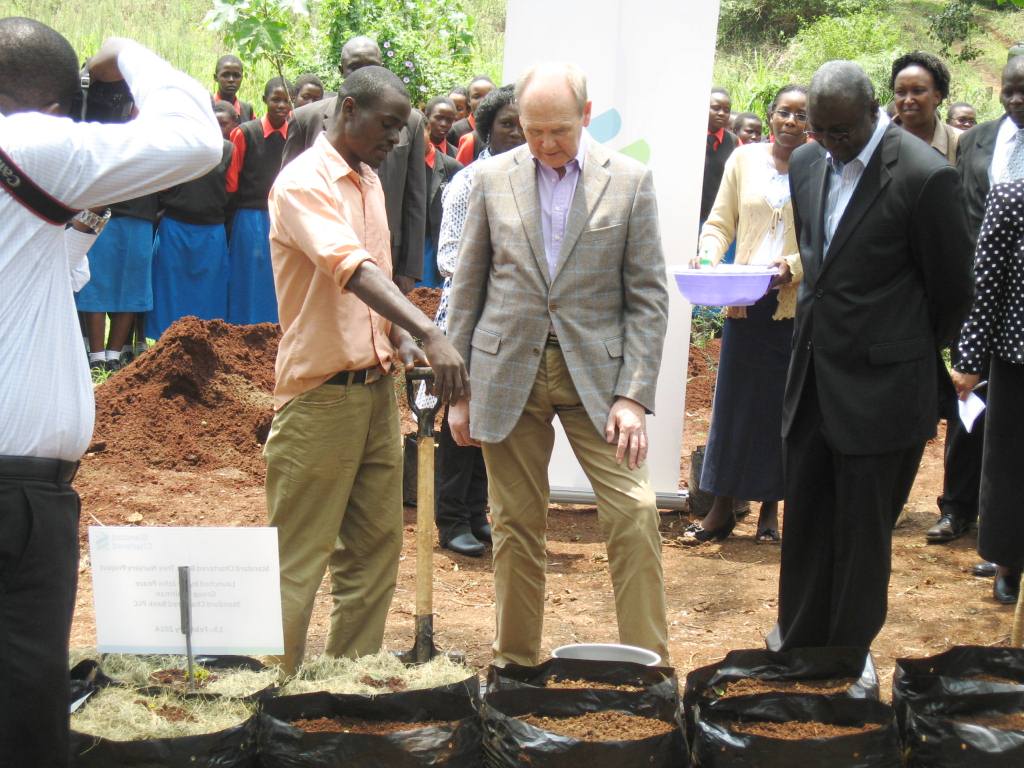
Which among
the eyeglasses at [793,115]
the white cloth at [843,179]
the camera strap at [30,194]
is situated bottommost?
the camera strap at [30,194]

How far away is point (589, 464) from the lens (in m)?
4.11

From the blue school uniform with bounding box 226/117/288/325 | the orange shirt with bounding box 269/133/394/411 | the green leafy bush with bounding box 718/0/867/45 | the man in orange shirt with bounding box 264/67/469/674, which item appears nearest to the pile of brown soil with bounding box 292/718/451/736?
the man in orange shirt with bounding box 264/67/469/674

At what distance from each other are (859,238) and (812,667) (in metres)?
1.38

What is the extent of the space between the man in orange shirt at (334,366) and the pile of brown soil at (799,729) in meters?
1.25

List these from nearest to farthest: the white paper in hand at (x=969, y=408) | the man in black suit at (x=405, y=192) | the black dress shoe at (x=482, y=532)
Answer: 1. the white paper in hand at (x=969, y=408)
2. the black dress shoe at (x=482, y=532)
3. the man in black suit at (x=405, y=192)

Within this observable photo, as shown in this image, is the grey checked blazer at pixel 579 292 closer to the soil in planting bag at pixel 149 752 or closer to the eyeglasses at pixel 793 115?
the soil in planting bag at pixel 149 752

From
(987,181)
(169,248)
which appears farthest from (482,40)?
(987,181)

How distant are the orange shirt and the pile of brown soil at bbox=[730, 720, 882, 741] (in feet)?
5.17

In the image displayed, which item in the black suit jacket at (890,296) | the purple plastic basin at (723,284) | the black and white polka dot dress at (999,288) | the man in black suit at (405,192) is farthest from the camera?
the man in black suit at (405,192)

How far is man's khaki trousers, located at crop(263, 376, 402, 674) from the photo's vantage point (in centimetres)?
390

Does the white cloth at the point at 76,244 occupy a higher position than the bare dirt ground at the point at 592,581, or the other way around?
the white cloth at the point at 76,244

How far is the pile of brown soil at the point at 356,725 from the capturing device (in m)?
3.26

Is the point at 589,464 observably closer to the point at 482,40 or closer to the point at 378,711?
the point at 378,711

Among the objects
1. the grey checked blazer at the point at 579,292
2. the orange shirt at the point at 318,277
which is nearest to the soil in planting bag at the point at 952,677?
the grey checked blazer at the point at 579,292
